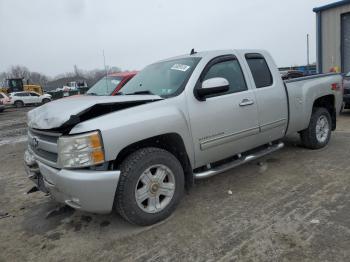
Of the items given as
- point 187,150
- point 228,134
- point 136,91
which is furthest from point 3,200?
point 228,134

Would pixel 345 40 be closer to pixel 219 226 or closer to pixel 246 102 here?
pixel 246 102

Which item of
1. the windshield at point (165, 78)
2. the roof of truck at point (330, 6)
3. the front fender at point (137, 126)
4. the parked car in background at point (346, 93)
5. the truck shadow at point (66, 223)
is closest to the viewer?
the front fender at point (137, 126)

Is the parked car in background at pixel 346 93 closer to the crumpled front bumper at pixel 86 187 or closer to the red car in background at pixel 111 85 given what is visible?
the red car in background at pixel 111 85

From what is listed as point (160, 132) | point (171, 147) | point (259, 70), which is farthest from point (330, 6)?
point (160, 132)

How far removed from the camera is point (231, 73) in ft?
14.3

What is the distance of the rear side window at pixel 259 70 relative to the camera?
461 cm

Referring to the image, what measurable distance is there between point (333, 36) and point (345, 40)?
0.54 meters

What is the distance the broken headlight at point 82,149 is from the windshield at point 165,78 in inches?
44.1

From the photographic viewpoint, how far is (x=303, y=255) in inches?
107

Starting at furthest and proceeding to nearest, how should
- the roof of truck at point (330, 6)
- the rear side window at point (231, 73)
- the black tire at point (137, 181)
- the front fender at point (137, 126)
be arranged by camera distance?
the roof of truck at point (330, 6)
the rear side window at point (231, 73)
the black tire at point (137, 181)
the front fender at point (137, 126)

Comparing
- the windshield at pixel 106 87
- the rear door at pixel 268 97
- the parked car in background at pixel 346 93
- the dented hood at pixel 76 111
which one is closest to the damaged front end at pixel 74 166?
the dented hood at pixel 76 111

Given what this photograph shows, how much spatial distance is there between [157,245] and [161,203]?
524 mm

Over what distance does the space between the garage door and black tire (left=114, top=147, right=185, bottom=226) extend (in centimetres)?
1426

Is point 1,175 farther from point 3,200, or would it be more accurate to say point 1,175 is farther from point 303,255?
point 303,255
